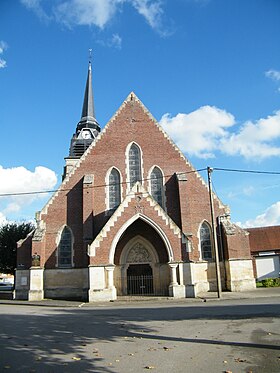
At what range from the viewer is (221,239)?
26.0 metres

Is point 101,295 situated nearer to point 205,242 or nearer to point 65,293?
point 65,293

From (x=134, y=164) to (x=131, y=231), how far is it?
17.2 ft

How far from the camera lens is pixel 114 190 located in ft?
88.2

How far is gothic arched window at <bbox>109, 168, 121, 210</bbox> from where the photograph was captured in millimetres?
26484

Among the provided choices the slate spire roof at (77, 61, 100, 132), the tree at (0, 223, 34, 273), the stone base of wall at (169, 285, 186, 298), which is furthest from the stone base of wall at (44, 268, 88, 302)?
the slate spire roof at (77, 61, 100, 132)

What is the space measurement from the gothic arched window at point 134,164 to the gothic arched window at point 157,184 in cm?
108

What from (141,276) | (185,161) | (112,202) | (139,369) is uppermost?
(185,161)

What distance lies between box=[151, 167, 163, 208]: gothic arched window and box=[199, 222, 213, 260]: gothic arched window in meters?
3.69

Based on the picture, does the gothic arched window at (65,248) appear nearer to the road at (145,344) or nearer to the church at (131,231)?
the church at (131,231)

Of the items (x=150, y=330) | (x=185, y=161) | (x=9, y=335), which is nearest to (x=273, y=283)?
(x=185, y=161)

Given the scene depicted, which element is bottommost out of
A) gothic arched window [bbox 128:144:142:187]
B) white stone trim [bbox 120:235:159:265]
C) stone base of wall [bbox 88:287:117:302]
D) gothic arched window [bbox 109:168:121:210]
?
stone base of wall [bbox 88:287:117:302]

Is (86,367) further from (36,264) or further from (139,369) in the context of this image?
(36,264)

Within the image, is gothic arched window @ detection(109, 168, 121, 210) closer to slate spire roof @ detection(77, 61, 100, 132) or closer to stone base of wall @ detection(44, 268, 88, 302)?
stone base of wall @ detection(44, 268, 88, 302)

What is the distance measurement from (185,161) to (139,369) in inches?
862
